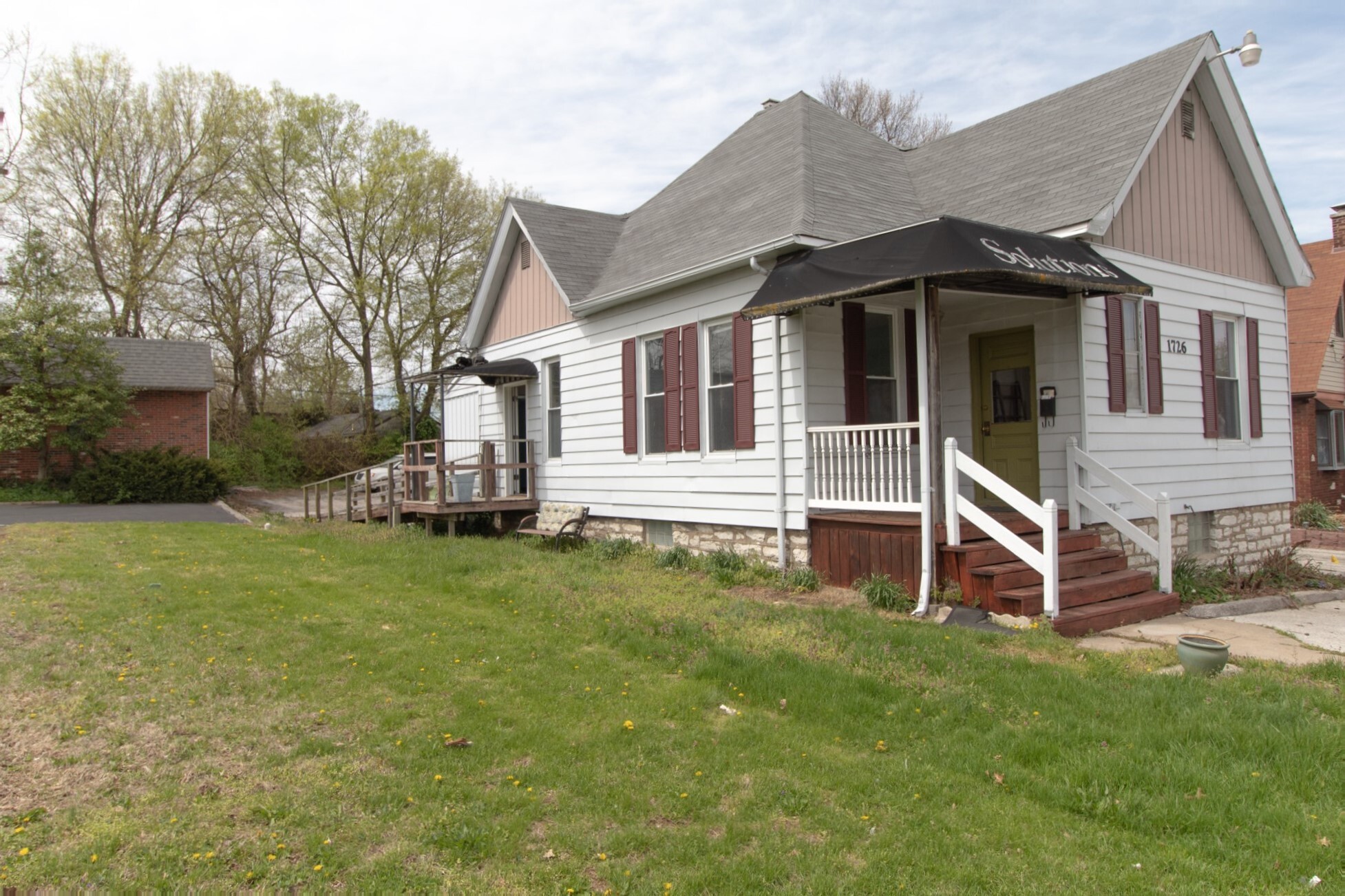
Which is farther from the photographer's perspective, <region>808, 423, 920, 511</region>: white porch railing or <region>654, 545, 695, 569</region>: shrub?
<region>654, 545, 695, 569</region>: shrub

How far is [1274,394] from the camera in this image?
42.2ft

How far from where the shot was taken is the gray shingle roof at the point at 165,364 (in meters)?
25.6

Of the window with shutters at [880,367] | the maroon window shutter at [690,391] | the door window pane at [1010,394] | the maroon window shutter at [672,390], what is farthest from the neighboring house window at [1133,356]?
the maroon window shutter at [672,390]

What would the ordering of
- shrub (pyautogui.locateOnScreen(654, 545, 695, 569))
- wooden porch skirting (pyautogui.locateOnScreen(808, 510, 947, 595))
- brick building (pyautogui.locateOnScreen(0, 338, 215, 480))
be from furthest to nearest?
brick building (pyautogui.locateOnScreen(0, 338, 215, 480)), shrub (pyautogui.locateOnScreen(654, 545, 695, 569)), wooden porch skirting (pyautogui.locateOnScreen(808, 510, 947, 595))

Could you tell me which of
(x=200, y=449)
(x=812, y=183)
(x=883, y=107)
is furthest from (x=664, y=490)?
(x=883, y=107)

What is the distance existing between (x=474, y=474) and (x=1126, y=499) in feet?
34.5

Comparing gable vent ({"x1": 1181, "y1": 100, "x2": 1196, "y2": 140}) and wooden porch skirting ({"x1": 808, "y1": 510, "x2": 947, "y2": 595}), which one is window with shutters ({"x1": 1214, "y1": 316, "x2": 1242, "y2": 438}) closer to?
gable vent ({"x1": 1181, "y1": 100, "x2": 1196, "y2": 140})

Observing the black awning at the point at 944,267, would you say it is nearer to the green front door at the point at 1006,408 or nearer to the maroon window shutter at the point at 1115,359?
the maroon window shutter at the point at 1115,359

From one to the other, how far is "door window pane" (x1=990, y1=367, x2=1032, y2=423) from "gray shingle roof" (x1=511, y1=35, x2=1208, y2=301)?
169cm

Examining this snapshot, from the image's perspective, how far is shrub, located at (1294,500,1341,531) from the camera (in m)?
19.3

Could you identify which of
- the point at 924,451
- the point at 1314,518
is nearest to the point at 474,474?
the point at 924,451

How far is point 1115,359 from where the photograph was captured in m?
10.0

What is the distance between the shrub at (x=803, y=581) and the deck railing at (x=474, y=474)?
5.94 metres

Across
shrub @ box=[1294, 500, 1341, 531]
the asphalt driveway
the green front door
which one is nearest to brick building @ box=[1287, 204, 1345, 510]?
shrub @ box=[1294, 500, 1341, 531]
